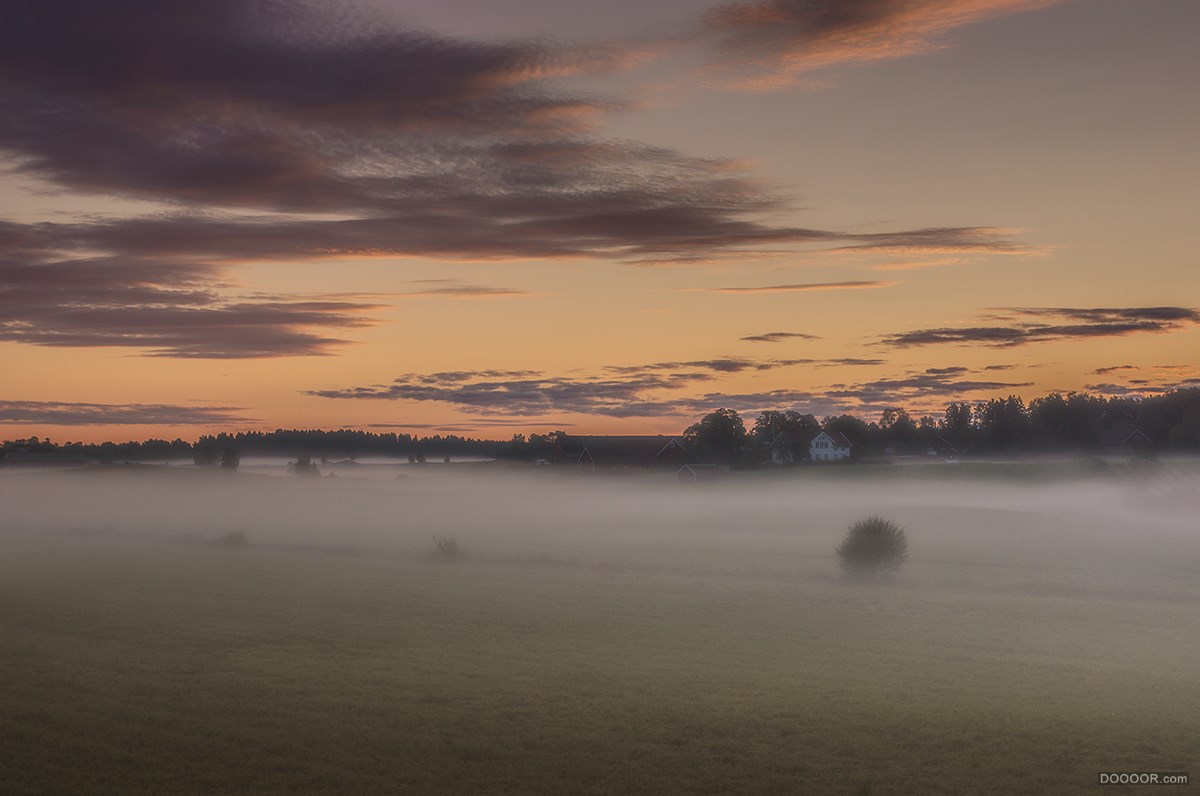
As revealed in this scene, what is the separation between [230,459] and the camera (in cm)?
17425

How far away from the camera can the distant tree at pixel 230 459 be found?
173250mm

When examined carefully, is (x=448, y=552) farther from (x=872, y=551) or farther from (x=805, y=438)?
(x=805, y=438)

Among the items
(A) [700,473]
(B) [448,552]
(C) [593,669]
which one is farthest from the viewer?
(A) [700,473]

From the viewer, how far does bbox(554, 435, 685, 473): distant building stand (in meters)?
153

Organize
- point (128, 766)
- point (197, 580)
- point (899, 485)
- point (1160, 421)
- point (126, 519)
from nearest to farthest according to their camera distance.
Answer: point (128, 766)
point (197, 580)
point (126, 519)
point (899, 485)
point (1160, 421)

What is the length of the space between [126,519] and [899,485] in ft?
285

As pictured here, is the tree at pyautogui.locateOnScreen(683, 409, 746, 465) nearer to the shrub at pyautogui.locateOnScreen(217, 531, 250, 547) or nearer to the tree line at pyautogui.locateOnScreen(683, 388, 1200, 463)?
the tree line at pyautogui.locateOnScreen(683, 388, 1200, 463)

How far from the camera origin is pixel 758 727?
23719 mm

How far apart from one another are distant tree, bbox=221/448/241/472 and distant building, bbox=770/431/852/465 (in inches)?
3409

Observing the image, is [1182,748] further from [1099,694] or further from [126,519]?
[126,519]

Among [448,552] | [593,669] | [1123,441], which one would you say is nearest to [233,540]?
[448,552]

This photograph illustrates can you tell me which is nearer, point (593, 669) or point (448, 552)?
point (593, 669)

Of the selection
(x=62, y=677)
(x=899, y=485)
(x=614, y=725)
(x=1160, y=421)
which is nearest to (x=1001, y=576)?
(x=614, y=725)

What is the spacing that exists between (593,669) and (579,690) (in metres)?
2.98
